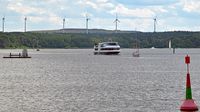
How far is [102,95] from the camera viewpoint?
64.6m

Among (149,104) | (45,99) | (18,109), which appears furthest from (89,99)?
(18,109)

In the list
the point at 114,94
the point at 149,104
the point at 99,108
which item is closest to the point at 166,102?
the point at 149,104

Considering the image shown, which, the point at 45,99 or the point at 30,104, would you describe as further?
the point at 45,99

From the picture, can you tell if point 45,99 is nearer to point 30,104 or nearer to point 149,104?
point 30,104

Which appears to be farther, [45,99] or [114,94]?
[114,94]

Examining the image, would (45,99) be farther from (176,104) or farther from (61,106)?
(176,104)

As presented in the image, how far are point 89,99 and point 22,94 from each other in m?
9.82

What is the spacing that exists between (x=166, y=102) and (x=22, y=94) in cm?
1803

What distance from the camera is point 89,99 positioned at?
5928 cm

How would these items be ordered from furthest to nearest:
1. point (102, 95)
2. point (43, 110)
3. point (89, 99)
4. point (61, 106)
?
point (102, 95) → point (89, 99) → point (61, 106) → point (43, 110)

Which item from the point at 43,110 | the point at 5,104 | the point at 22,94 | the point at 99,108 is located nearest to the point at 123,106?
the point at 99,108

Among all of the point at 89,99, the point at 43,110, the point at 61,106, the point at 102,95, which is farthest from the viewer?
the point at 102,95

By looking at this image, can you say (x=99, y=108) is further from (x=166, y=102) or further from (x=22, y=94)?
(x=22, y=94)

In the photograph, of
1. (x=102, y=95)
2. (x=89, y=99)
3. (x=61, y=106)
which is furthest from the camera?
(x=102, y=95)
